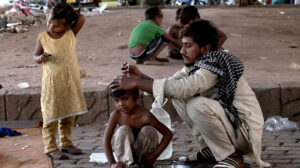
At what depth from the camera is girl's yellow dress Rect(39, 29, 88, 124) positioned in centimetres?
391

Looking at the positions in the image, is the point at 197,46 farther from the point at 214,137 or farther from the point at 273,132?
the point at 273,132

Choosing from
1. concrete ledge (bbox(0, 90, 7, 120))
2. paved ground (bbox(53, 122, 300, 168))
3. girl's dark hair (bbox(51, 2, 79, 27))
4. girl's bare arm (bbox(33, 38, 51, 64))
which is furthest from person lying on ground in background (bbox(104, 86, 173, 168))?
concrete ledge (bbox(0, 90, 7, 120))

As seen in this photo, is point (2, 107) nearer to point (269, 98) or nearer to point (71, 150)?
point (71, 150)

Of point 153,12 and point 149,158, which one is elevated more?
point 153,12

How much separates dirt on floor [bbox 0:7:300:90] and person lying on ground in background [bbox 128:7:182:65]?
9.5 inches

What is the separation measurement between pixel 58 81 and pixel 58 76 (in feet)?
0.13

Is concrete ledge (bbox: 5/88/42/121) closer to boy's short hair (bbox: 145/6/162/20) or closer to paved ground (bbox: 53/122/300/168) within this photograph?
paved ground (bbox: 53/122/300/168)

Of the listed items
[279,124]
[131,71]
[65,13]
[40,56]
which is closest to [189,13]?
[279,124]

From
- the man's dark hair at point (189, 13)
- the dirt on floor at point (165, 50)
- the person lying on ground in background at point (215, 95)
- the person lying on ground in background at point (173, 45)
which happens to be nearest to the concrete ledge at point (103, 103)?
the dirt on floor at point (165, 50)

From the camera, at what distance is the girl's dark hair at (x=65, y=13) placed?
381cm

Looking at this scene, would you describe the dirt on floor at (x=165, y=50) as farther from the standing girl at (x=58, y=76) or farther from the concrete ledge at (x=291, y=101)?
the standing girl at (x=58, y=76)

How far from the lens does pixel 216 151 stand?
3.40 metres

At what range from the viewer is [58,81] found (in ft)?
12.8

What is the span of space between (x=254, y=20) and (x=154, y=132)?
8045 millimetres
